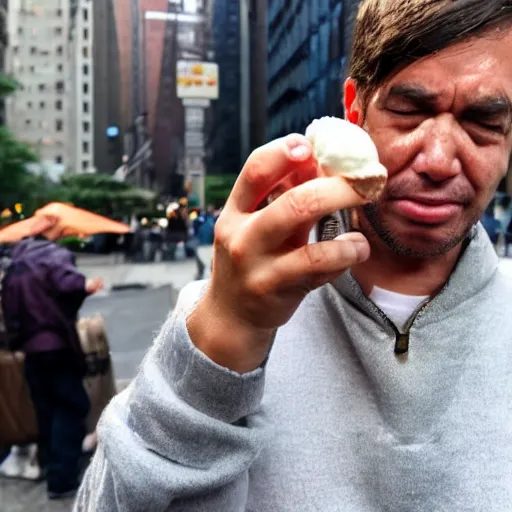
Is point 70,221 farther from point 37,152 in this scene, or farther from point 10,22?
point 10,22

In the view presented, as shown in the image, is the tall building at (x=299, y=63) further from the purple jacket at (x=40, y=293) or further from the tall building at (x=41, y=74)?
the purple jacket at (x=40, y=293)

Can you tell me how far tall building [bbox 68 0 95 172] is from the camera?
3467mm

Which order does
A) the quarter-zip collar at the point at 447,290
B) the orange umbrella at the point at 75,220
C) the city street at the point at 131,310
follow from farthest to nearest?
the city street at the point at 131,310, the orange umbrella at the point at 75,220, the quarter-zip collar at the point at 447,290

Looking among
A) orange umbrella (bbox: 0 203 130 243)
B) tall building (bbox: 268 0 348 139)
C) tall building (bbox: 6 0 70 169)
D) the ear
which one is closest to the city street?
orange umbrella (bbox: 0 203 130 243)

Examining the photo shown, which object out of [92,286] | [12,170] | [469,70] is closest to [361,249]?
[469,70]

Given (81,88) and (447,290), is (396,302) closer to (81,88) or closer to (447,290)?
(447,290)

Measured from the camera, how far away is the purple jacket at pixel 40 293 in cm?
293

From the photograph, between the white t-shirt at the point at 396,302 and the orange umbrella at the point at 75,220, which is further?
the orange umbrella at the point at 75,220

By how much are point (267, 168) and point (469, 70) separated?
435mm

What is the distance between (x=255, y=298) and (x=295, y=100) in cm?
292

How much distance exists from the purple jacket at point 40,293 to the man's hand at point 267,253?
2.46 meters

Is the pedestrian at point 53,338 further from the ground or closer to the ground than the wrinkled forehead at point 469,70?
closer to the ground

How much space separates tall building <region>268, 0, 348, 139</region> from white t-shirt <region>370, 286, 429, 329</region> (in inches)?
81.1

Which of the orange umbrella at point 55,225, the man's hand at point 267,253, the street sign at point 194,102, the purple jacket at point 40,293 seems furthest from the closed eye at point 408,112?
the street sign at point 194,102
